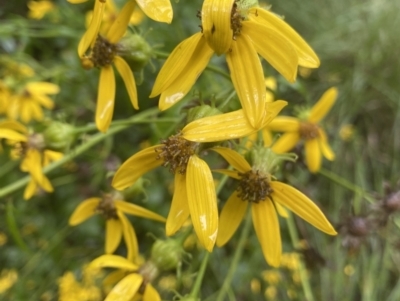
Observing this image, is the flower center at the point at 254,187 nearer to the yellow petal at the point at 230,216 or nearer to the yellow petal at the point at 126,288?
the yellow petal at the point at 230,216

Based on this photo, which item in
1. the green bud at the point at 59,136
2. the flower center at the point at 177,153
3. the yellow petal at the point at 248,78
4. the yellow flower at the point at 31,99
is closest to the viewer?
the yellow petal at the point at 248,78

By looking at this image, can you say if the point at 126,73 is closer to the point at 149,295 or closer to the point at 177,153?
the point at 177,153

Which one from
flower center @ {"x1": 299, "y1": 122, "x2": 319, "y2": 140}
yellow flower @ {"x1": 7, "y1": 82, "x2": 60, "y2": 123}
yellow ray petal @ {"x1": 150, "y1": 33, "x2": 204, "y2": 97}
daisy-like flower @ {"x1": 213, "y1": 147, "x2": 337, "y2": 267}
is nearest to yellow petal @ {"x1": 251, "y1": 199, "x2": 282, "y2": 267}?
daisy-like flower @ {"x1": 213, "y1": 147, "x2": 337, "y2": 267}

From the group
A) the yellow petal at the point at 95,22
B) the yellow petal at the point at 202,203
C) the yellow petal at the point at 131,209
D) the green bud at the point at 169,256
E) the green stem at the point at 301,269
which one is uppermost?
the yellow petal at the point at 95,22

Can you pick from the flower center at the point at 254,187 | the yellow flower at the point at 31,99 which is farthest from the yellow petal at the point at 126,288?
the yellow flower at the point at 31,99

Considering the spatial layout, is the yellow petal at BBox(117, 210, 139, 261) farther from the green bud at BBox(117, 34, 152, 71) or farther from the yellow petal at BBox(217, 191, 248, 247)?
the green bud at BBox(117, 34, 152, 71)

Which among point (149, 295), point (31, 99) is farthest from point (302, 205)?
point (31, 99)

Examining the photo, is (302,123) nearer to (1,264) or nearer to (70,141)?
(70,141)
